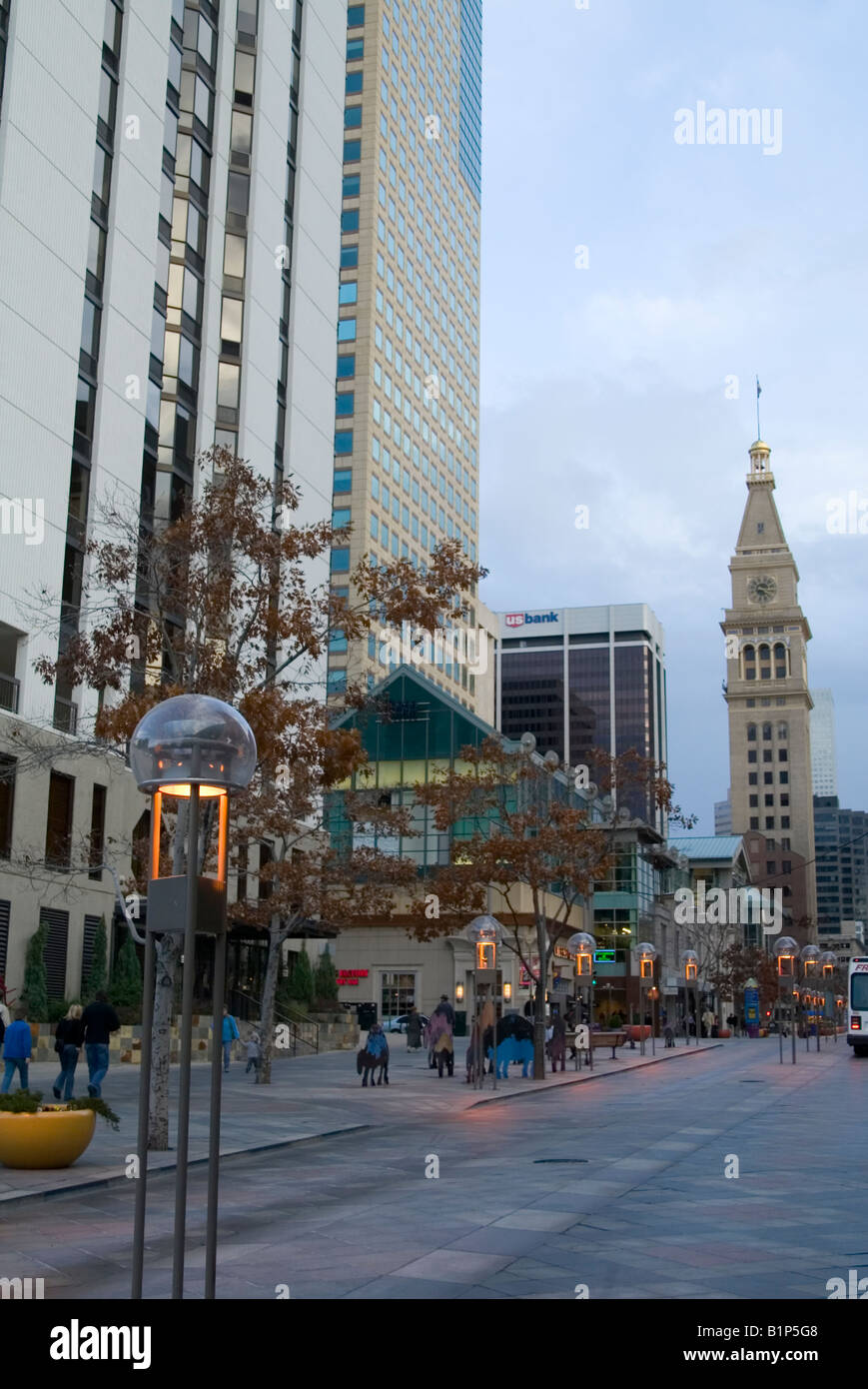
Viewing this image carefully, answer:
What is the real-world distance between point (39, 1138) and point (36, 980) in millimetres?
20320

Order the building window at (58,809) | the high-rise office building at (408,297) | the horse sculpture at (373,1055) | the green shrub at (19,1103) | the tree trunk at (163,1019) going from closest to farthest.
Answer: the green shrub at (19,1103) → the tree trunk at (163,1019) → the horse sculpture at (373,1055) → the building window at (58,809) → the high-rise office building at (408,297)

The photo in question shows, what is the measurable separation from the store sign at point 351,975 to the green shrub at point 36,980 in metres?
36.3

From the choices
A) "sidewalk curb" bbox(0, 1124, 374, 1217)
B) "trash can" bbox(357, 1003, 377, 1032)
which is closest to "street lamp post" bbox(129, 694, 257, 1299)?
"sidewalk curb" bbox(0, 1124, 374, 1217)

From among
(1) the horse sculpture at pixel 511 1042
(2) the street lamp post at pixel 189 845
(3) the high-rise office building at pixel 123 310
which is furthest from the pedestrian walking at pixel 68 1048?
(1) the horse sculpture at pixel 511 1042

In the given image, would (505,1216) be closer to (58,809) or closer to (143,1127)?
(143,1127)

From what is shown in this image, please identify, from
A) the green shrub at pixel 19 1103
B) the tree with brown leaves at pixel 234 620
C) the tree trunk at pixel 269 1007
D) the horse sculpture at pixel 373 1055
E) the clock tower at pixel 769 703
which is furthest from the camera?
the clock tower at pixel 769 703

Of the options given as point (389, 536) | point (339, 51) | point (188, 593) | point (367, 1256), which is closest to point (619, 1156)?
point (367, 1256)

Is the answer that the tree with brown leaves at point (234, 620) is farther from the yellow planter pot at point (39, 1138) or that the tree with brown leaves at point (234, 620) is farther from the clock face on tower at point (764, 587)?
the clock face on tower at point (764, 587)

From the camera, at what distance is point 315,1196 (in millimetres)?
13438

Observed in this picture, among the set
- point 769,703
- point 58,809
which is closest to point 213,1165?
point 58,809

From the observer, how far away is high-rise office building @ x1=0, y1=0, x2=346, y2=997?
34844 millimetres

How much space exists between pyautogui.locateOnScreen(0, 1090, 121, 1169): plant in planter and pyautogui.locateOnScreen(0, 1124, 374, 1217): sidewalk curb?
67 centimetres

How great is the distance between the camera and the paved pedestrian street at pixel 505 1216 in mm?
8844
